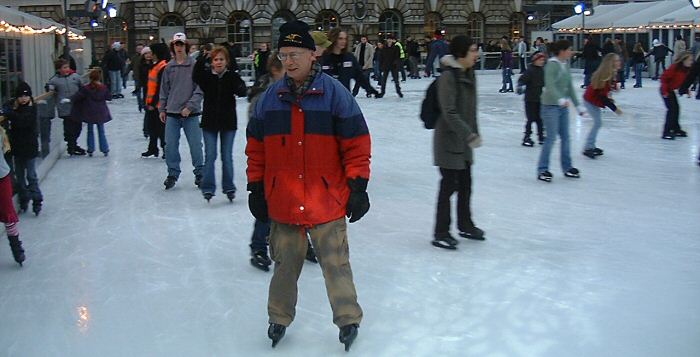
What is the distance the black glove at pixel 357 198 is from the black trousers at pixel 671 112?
928cm

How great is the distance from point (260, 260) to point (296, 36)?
7.13 feet

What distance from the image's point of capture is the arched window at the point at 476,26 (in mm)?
41156

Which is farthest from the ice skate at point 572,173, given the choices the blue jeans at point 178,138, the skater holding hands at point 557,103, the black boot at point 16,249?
the black boot at point 16,249

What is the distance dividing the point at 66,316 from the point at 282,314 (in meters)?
1.40

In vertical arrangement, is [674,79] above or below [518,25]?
below

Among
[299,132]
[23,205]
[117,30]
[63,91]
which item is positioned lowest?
[23,205]

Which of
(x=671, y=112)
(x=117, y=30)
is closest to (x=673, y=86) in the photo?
(x=671, y=112)

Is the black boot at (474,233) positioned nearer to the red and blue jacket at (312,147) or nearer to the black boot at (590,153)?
the red and blue jacket at (312,147)

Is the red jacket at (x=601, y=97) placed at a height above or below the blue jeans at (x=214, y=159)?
above

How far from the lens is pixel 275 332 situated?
14.0ft

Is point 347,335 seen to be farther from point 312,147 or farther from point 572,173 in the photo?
point 572,173

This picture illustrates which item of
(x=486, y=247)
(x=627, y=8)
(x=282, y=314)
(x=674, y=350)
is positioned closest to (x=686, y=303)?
(x=674, y=350)

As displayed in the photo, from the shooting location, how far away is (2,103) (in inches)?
320

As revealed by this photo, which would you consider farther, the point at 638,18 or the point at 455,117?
the point at 638,18
